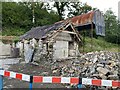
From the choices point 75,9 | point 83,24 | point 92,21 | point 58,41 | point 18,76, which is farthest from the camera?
point 75,9

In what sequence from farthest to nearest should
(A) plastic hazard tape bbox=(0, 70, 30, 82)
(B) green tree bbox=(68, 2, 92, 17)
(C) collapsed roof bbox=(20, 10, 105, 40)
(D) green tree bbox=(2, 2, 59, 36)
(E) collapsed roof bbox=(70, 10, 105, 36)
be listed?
(B) green tree bbox=(68, 2, 92, 17) < (D) green tree bbox=(2, 2, 59, 36) < (E) collapsed roof bbox=(70, 10, 105, 36) < (C) collapsed roof bbox=(20, 10, 105, 40) < (A) plastic hazard tape bbox=(0, 70, 30, 82)

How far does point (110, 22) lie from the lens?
70.1 ft

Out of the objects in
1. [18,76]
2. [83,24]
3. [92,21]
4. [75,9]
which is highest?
[75,9]

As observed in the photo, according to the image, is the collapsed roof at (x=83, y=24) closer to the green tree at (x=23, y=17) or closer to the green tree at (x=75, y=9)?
the green tree at (x=23, y=17)

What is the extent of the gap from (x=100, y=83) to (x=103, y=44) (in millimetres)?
12572

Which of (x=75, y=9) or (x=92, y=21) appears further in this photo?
(x=75, y=9)

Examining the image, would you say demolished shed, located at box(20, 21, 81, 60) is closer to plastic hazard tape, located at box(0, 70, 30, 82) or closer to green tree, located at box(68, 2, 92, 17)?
green tree, located at box(68, 2, 92, 17)

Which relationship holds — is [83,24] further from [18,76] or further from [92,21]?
[18,76]

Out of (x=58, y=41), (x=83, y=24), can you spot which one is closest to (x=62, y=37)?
(x=58, y=41)

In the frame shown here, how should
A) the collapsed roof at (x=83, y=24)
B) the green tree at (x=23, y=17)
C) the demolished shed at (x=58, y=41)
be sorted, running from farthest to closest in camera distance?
the green tree at (x=23, y=17) → the collapsed roof at (x=83, y=24) → the demolished shed at (x=58, y=41)

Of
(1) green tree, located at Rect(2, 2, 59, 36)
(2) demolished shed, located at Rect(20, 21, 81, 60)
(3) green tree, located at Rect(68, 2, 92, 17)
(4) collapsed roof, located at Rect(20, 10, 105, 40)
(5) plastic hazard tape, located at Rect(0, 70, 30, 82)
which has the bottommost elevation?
(5) plastic hazard tape, located at Rect(0, 70, 30, 82)

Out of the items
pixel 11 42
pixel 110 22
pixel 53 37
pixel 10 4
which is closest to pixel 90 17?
pixel 53 37

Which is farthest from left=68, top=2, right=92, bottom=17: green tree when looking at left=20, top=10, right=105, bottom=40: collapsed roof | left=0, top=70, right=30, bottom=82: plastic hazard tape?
left=0, top=70, right=30, bottom=82: plastic hazard tape

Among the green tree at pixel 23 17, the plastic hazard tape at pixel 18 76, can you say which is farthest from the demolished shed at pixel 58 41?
the plastic hazard tape at pixel 18 76
